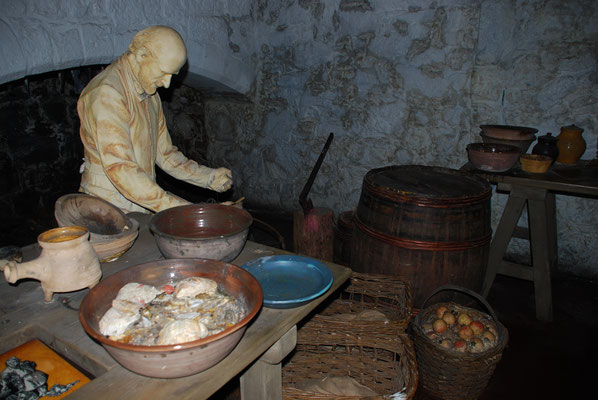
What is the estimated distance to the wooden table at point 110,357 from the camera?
90 cm

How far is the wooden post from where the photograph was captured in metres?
3.26

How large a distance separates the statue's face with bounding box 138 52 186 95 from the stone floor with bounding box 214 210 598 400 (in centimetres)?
95

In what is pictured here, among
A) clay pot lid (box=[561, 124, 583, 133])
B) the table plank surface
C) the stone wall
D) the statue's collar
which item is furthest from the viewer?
the stone wall

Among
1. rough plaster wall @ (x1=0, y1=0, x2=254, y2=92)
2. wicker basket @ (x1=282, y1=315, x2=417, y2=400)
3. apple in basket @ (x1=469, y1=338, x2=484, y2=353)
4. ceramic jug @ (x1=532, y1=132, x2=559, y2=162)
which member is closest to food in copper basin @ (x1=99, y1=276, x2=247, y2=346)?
wicker basket @ (x1=282, y1=315, x2=417, y2=400)

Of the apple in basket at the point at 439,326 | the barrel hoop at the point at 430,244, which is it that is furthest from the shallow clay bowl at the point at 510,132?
the apple in basket at the point at 439,326

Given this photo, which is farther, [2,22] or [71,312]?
[2,22]

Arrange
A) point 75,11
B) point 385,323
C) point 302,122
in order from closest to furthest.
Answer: point 385,323 → point 75,11 → point 302,122

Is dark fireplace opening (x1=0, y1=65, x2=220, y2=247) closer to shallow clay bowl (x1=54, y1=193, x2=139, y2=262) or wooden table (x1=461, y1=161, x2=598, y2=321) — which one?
shallow clay bowl (x1=54, y1=193, x2=139, y2=262)

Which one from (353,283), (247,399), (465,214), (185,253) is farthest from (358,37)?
(247,399)

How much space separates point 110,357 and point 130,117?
1.16 metres

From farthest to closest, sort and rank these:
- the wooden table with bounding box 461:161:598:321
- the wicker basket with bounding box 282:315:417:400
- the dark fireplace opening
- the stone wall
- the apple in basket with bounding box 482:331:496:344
Answer: the dark fireplace opening → the stone wall → the wooden table with bounding box 461:161:598:321 → the apple in basket with bounding box 482:331:496:344 → the wicker basket with bounding box 282:315:417:400

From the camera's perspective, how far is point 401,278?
84.6 inches

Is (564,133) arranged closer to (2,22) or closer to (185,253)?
(185,253)

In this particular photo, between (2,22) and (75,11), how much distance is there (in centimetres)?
46
